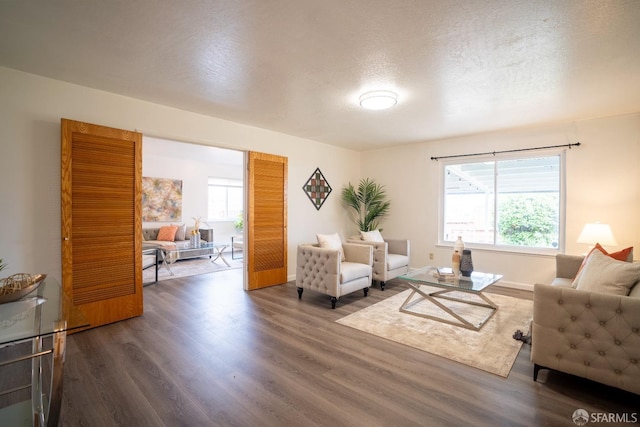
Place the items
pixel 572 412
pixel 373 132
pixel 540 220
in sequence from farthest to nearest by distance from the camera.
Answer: pixel 373 132 < pixel 540 220 < pixel 572 412

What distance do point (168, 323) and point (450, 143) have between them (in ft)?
16.7

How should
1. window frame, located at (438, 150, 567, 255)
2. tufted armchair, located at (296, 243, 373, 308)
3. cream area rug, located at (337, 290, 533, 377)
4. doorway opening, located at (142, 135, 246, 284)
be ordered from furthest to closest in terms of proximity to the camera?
→ doorway opening, located at (142, 135, 246, 284), window frame, located at (438, 150, 567, 255), tufted armchair, located at (296, 243, 373, 308), cream area rug, located at (337, 290, 533, 377)

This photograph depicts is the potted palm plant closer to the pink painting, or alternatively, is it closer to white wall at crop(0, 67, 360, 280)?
white wall at crop(0, 67, 360, 280)

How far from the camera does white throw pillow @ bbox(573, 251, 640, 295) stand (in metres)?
1.90

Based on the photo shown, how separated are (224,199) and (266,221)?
4.87m

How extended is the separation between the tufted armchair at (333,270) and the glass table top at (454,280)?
0.70 meters

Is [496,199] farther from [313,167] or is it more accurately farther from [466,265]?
[313,167]

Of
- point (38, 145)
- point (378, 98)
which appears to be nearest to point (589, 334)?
point (378, 98)

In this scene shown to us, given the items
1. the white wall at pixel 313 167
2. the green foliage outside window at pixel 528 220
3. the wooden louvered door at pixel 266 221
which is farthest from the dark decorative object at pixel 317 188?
the green foliage outside window at pixel 528 220

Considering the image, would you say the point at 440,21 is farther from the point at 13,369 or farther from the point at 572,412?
the point at 13,369

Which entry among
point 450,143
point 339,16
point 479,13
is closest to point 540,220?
point 450,143

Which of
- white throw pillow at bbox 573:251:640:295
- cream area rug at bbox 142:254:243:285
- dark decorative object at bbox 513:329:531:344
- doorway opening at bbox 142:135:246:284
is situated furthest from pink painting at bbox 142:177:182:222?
white throw pillow at bbox 573:251:640:295

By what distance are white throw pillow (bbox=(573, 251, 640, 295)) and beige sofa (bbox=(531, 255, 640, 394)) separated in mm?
25

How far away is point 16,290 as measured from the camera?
1617mm
